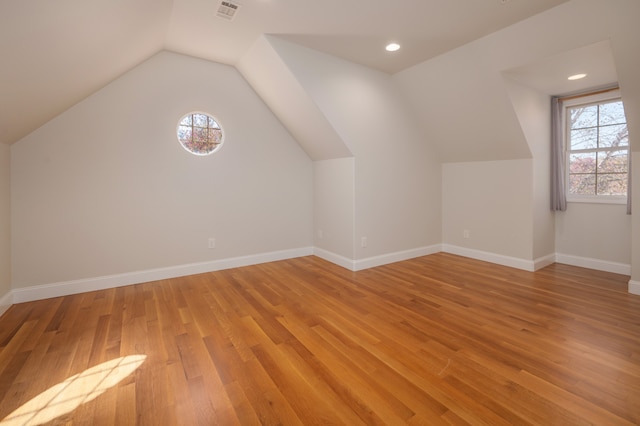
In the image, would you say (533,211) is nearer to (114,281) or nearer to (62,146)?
(114,281)

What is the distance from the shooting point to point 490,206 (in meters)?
4.46

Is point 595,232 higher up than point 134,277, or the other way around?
point 595,232

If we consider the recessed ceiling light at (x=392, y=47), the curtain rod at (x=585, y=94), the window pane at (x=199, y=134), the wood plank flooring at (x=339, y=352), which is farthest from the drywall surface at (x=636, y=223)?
the window pane at (x=199, y=134)

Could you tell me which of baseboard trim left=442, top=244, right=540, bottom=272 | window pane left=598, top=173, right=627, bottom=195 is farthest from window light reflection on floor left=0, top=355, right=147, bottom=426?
window pane left=598, top=173, right=627, bottom=195

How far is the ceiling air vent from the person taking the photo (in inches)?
103

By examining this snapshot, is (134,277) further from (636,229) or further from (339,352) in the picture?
(636,229)

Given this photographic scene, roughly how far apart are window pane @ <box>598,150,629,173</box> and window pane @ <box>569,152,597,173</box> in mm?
73

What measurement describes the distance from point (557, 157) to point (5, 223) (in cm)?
662

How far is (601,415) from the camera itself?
1.50 m

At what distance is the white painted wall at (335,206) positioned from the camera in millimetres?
4113

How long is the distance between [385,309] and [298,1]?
290 centimetres

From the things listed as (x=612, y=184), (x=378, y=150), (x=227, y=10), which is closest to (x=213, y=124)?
(x=227, y=10)

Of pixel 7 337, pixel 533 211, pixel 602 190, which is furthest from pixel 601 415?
pixel 7 337

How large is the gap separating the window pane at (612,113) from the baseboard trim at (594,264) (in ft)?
6.03
